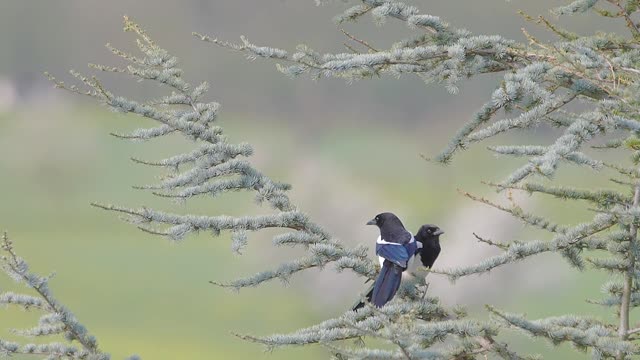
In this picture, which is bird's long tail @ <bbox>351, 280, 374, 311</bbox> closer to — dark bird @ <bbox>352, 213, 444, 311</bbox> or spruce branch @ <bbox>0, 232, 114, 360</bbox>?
dark bird @ <bbox>352, 213, 444, 311</bbox>

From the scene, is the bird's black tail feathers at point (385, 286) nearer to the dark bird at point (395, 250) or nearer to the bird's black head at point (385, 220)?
the dark bird at point (395, 250)

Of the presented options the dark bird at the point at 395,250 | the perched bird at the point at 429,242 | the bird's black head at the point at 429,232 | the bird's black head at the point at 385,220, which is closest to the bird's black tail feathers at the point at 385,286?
the dark bird at the point at 395,250

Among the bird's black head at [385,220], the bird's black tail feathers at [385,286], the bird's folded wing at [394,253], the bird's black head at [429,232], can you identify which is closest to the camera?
the bird's black tail feathers at [385,286]

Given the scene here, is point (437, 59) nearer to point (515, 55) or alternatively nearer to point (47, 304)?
point (515, 55)

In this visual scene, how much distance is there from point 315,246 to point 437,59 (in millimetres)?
1689

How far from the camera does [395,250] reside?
703cm

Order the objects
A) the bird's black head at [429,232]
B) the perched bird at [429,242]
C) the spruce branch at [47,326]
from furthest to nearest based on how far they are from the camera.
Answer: the bird's black head at [429,232] < the perched bird at [429,242] < the spruce branch at [47,326]

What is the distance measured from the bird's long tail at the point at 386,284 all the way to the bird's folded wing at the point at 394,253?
7 centimetres

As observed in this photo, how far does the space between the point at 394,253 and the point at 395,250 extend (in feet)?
0.30

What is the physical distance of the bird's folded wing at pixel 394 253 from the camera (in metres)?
6.70

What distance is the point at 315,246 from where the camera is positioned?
634cm

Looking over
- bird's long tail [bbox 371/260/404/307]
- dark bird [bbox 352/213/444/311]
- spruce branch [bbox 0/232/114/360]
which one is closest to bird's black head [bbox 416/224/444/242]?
dark bird [bbox 352/213/444/311]

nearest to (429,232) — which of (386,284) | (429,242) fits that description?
(429,242)

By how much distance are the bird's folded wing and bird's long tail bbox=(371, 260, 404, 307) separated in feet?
0.22
